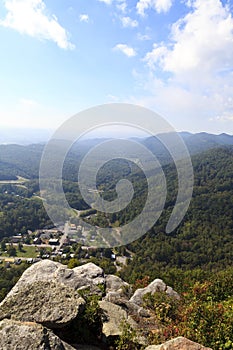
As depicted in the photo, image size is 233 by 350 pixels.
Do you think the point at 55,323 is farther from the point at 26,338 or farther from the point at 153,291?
the point at 153,291

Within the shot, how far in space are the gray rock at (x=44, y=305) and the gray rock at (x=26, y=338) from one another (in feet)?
2.30

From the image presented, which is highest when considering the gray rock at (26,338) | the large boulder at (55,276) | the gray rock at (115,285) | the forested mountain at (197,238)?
the gray rock at (26,338)

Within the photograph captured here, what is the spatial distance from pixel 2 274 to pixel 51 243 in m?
21.3

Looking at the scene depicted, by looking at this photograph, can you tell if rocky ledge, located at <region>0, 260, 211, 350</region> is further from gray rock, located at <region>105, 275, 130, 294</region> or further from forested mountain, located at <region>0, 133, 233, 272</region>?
forested mountain, located at <region>0, 133, 233, 272</region>

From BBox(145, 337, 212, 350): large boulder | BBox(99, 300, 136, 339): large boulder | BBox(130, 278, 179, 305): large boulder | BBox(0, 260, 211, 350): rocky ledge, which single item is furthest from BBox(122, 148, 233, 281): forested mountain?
BBox(145, 337, 212, 350): large boulder

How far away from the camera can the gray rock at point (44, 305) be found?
443 centimetres

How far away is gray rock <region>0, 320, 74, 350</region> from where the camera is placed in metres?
3.41

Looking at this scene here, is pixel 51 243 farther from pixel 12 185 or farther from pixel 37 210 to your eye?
pixel 12 185

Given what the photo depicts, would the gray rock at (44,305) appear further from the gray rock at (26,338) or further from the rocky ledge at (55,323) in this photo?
the gray rock at (26,338)

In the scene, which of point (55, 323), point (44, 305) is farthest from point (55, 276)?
point (55, 323)

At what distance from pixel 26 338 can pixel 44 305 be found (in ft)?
3.78

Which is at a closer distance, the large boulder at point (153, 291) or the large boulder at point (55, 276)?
the large boulder at point (55, 276)

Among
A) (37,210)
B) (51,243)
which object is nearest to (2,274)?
(51,243)

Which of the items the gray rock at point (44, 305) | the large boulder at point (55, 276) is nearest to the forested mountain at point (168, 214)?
the large boulder at point (55, 276)
